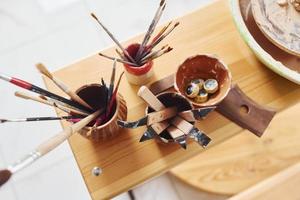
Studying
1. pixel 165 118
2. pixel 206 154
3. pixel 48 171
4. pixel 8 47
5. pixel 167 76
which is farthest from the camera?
pixel 8 47

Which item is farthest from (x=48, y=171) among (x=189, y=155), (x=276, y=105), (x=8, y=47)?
(x=276, y=105)

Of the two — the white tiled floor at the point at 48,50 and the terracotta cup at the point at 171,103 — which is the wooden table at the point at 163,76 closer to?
the terracotta cup at the point at 171,103

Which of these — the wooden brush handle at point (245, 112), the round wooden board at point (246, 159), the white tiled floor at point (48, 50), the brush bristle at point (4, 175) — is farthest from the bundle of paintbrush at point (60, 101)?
the white tiled floor at point (48, 50)

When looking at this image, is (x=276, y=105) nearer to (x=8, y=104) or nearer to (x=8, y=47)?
(x=8, y=104)

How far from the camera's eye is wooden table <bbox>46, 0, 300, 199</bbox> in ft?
2.58

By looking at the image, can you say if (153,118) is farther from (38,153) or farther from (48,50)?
(48,50)

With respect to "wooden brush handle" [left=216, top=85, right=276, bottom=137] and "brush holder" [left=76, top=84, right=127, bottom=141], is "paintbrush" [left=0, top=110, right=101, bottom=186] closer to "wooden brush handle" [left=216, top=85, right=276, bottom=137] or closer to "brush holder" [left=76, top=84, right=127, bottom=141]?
"brush holder" [left=76, top=84, right=127, bottom=141]

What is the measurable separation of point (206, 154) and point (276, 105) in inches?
15.2

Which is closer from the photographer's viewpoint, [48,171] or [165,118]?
[165,118]

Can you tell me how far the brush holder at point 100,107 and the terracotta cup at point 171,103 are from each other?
0.19 feet

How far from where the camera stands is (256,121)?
0.79 meters

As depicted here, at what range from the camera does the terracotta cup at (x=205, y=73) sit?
78 cm

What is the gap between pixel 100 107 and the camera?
753 mm

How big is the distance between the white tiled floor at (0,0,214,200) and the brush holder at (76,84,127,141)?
1.97 ft
